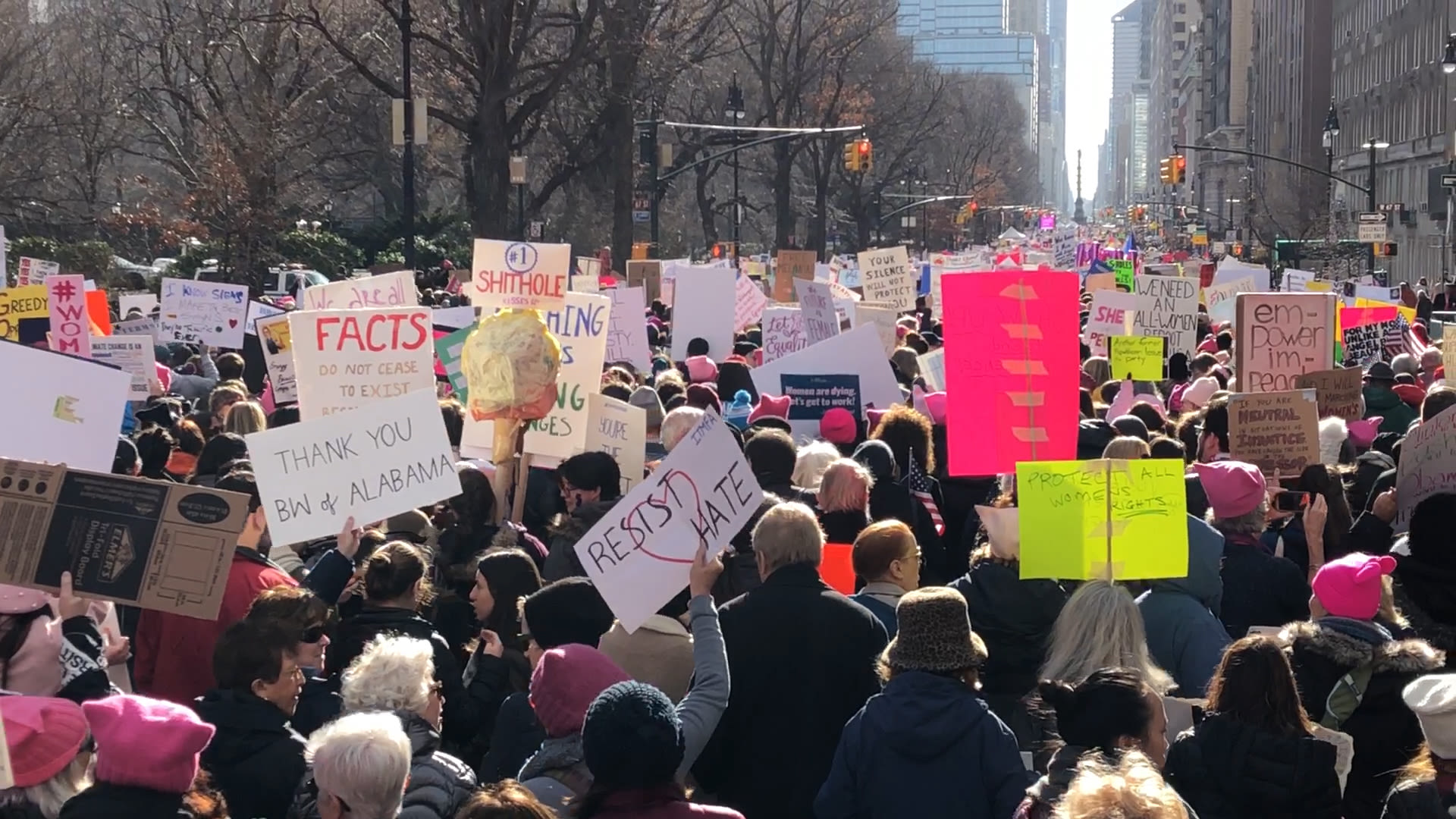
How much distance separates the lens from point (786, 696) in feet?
17.5

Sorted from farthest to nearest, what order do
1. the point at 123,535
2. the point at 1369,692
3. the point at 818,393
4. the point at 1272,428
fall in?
the point at 818,393 < the point at 1272,428 < the point at 123,535 < the point at 1369,692

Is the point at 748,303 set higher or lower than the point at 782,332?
higher

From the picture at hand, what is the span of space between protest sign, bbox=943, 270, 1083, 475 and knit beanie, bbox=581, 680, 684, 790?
4.07m

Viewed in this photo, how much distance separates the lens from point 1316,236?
223ft

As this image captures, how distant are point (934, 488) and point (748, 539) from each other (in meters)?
1.70

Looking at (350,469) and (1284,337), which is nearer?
(350,469)

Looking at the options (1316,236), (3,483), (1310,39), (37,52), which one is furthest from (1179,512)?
(1310,39)

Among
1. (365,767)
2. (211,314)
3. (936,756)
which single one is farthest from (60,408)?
(211,314)

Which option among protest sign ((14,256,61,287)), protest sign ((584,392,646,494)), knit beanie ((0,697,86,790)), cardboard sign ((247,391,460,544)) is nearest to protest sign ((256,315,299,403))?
protest sign ((584,392,646,494))

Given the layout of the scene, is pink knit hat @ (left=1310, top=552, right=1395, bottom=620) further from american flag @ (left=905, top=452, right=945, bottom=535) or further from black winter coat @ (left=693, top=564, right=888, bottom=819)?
american flag @ (left=905, top=452, right=945, bottom=535)

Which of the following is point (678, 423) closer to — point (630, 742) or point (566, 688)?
point (566, 688)

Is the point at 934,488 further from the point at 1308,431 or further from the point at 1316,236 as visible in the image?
the point at 1316,236

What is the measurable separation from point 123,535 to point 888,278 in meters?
16.4

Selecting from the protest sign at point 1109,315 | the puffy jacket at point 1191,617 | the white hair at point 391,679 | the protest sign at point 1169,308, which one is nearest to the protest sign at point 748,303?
the protest sign at point 1109,315
